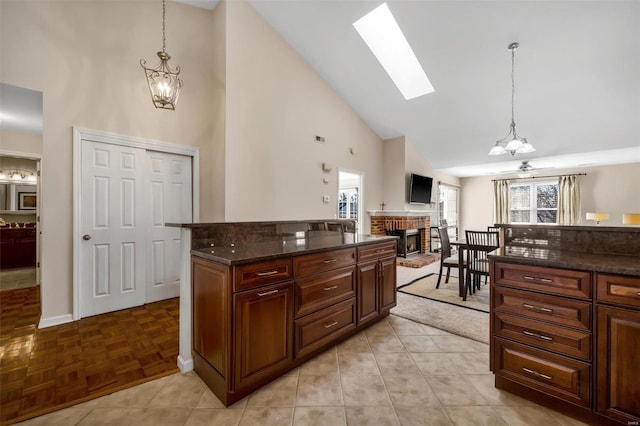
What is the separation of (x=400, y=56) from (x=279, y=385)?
5.00 metres

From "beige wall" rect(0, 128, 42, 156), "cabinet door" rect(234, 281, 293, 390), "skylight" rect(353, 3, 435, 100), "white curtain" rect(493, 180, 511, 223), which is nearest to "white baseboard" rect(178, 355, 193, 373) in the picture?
"cabinet door" rect(234, 281, 293, 390)

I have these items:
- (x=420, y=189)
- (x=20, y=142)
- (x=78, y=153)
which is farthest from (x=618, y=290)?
(x=20, y=142)

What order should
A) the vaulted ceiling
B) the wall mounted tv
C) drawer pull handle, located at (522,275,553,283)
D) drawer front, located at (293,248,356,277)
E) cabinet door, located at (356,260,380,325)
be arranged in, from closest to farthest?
drawer pull handle, located at (522,275,553,283) → drawer front, located at (293,248,356,277) → cabinet door, located at (356,260,380,325) → the vaulted ceiling → the wall mounted tv

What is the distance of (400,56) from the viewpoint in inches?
180

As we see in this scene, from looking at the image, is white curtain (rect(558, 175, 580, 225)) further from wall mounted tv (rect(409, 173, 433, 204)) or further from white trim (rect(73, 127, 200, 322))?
white trim (rect(73, 127, 200, 322))

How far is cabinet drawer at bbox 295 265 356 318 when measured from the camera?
1.92 metres

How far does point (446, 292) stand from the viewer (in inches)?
148

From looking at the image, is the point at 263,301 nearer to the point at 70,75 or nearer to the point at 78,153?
the point at 78,153

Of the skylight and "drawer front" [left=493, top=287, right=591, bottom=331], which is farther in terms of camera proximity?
the skylight

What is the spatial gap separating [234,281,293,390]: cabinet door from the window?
324 inches

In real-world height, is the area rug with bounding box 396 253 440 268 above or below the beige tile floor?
above

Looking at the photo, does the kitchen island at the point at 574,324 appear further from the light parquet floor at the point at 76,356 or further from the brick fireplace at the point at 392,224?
the brick fireplace at the point at 392,224

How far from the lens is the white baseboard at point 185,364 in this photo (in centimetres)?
194

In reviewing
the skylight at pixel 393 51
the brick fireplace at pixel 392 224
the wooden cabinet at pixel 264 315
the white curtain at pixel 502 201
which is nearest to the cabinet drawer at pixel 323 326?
the wooden cabinet at pixel 264 315
